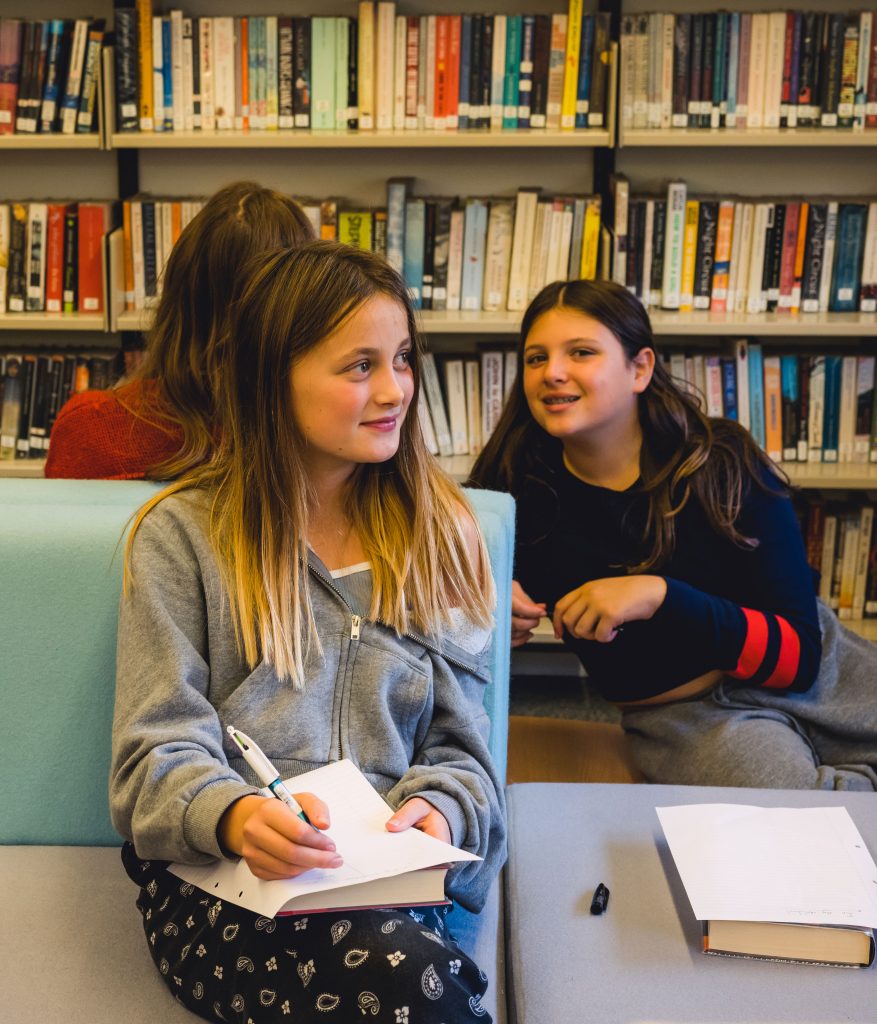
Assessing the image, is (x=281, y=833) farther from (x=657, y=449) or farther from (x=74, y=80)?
(x=74, y=80)

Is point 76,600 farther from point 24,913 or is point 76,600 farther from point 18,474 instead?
point 18,474

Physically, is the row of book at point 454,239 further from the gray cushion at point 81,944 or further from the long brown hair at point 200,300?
the gray cushion at point 81,944

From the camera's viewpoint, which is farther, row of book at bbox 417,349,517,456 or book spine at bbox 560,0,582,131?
row of book at bbox 417,349,517,456

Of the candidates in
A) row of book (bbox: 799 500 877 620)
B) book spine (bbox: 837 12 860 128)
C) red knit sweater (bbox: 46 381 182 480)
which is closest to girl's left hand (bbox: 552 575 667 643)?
red knit sweater (bbox: 46 381 182 480)

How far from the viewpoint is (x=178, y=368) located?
5.41 ft

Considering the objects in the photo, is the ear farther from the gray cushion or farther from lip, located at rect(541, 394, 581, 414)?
the gray cushion

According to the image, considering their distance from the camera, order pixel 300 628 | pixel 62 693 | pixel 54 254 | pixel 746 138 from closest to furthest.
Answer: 1. pixel 300 628
2. pixel 62 693
3. pixel 746 138
4. pixel 54 254

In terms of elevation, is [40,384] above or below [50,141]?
below

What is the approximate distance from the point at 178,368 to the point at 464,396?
1340 millimetres

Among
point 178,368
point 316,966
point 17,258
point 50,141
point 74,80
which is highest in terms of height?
point 74,80

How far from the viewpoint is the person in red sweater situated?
1.61 meters

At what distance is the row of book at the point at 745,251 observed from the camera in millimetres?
2762

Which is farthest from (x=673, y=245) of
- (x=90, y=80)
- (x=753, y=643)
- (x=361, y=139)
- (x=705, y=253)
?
(x=90, y=80)

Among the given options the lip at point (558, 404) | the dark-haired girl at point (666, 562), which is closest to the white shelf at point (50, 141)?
the dark-haired girl at point (666, 562)
